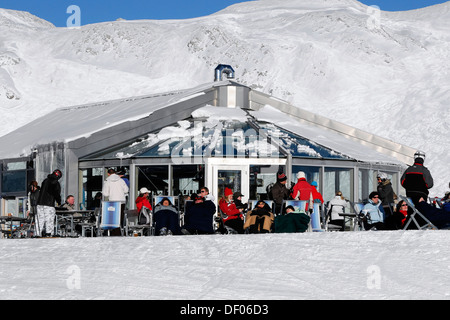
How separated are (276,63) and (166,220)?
159 feet

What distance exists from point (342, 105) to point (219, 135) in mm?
Answer: 35599

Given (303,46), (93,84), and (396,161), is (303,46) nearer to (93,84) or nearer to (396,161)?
(93,84)

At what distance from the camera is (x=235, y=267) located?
30.5 feet

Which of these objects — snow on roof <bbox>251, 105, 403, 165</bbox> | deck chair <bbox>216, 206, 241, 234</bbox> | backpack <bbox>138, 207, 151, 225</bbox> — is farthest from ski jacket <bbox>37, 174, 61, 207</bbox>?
snow on roof <bbox>251, 105, 403, 165</bbox>

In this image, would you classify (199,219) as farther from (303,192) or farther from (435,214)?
(435,214)

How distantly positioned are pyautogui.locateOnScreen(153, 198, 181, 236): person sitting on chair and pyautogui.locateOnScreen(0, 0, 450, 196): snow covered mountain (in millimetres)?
28130

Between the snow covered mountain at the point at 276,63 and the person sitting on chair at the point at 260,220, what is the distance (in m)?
27.6

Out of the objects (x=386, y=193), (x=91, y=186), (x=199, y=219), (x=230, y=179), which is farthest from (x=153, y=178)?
(x=199, y=219)

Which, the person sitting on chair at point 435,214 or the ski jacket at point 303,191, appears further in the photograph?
the ski jacket at point 303,191

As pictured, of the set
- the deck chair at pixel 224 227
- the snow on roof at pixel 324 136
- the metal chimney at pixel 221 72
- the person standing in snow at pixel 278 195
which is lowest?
the deck chair at pixel 224 227

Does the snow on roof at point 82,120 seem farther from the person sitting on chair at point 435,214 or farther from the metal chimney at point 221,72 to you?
the person sitting on chair at point 435,214

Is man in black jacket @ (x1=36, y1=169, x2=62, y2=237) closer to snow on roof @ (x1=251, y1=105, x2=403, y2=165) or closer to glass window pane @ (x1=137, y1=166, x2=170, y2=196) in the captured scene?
glass window pane @ (x1=137, y1=166, x2=170, y2=196)

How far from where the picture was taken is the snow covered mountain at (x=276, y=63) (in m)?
49.2

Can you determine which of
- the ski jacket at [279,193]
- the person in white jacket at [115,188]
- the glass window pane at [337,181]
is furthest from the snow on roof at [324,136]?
the person in white jacket at [115,188]
